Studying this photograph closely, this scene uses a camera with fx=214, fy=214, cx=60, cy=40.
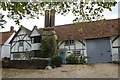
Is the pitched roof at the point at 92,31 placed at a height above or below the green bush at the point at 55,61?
above

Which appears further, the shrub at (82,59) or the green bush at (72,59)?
the shrub at (82,59)

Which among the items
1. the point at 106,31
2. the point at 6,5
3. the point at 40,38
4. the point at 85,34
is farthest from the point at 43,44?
the point at 6,5

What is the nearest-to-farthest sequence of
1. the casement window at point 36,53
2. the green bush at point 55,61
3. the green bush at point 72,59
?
the green bush at point 55,61
the green bush at point 72,59
the casement window at point 36,53

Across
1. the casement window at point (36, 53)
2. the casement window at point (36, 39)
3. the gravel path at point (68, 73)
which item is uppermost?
the casement window at point (36, 39)

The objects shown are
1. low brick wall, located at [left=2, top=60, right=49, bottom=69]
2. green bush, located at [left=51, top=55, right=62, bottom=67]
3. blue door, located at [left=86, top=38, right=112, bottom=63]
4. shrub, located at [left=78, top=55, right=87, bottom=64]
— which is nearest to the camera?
low brick wall, located at [left=2, top=60, right=49, bottom=69]

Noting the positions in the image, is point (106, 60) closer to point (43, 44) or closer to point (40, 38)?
point (43, 44)

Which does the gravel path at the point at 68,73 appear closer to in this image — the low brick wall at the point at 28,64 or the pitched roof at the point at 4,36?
the low brick wall at the point at 28,64

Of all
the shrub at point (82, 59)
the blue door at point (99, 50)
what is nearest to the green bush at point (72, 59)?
the shrub at point (82, 59)

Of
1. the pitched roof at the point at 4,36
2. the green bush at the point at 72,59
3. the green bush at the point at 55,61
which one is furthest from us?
the pitched roof at the point at 4,36

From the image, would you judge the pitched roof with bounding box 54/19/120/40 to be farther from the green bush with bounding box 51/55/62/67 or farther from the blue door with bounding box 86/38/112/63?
the green bush with bounding box 51/55/62/67

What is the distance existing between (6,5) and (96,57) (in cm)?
2655

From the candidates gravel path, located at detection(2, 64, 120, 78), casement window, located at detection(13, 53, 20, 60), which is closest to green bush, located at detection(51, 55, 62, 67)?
gravel path, located at detection(2, 64, 120, 78)

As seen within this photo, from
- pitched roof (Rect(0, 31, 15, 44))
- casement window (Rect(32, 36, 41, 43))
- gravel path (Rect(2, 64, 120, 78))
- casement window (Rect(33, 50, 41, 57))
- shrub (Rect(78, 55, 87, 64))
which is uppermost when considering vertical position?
pitched roof (Rect(0, 31, 15, 44))

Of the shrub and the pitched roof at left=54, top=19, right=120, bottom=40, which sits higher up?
the pitched roof at left=54, top=19, right=120, bottom=40
